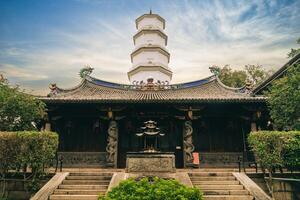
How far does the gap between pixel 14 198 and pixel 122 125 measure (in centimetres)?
700

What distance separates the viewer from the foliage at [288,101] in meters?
10.8

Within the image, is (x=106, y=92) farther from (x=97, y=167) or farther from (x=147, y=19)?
(x=147, y=19)

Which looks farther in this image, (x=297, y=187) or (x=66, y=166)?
(x=66, y=166)

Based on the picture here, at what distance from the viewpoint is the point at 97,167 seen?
13.7 meters

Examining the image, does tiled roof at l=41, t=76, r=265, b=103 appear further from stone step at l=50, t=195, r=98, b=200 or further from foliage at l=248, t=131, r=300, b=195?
stone step at l=50, t=195, r=98, b=200

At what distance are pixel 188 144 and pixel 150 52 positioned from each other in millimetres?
17384

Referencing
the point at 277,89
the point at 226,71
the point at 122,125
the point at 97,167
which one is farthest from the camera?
the point at 226,71

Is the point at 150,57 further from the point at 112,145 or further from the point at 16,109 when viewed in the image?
the point at 16,109

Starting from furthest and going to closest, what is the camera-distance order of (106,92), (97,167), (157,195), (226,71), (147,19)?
(226,71) → (147,19) → (106,92) → (97,167) → (157,195)

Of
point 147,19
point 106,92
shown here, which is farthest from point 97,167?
point 147,19

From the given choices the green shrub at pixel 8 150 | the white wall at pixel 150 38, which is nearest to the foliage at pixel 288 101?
the green shrub at pixel 8 150

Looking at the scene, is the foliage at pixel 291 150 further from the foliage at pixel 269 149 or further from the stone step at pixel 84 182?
the stone step at pixel 84 182

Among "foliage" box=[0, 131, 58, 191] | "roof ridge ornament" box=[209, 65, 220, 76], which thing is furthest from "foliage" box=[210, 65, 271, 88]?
"foliage" box=[0, 131, 58, 191]

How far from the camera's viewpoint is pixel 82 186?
920cm
